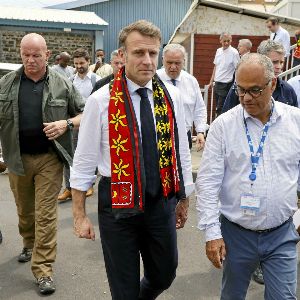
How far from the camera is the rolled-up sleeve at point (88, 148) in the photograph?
2.70 metres

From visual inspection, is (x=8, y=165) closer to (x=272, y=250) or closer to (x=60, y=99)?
(x=60, y=99)

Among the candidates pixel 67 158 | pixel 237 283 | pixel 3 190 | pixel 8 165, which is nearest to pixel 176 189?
pixel 237 283

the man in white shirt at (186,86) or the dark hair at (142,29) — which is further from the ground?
the dark hair at (142,29)

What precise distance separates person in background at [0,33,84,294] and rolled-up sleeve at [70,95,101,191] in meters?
1.19

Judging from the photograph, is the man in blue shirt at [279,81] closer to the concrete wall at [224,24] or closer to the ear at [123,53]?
the ear at [123,53]

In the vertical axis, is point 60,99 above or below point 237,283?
above

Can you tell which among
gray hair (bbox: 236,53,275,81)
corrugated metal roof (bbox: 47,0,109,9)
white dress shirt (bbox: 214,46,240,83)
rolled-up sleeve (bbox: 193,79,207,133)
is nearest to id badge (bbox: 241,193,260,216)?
gray hair (bbox: 236,53,275,81)

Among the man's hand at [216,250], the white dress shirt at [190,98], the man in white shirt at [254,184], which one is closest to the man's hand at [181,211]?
the man in white shirt at [254,184]

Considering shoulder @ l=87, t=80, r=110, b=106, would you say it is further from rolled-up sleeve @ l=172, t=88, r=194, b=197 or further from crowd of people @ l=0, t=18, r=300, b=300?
rolled-up sleeve @ l=172, t=88, r=194, b=197

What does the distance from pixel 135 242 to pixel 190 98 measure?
2724 millimetres

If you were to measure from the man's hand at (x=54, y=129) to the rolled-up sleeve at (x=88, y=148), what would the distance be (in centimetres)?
114

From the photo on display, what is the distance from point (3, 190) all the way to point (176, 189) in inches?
196

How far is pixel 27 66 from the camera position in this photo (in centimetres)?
389

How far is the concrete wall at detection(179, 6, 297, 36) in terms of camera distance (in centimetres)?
1166
